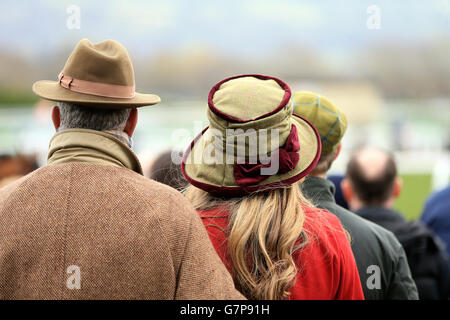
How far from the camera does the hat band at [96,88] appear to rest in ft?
4.90

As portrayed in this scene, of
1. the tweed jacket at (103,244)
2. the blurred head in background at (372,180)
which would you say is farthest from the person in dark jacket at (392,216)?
the tweed jacket at (103,244)

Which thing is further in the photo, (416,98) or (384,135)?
(416,98)

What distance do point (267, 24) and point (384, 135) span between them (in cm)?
2041

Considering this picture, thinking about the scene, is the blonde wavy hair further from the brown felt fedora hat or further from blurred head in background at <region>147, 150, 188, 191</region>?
blurred head in background at <region>147, 150, 188, 191</region>

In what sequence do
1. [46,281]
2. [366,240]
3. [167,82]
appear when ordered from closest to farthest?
[46,281]
[366,240]
[167,82]

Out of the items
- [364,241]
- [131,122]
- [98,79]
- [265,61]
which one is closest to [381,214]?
[364,241]

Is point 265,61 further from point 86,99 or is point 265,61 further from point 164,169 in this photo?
point 86,99

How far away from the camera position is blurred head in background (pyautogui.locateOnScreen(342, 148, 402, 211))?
2773 mm

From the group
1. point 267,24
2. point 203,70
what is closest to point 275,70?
point 203,70

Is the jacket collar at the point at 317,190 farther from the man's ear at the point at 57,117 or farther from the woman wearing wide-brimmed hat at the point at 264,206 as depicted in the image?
the man's ear at the point at 57,117

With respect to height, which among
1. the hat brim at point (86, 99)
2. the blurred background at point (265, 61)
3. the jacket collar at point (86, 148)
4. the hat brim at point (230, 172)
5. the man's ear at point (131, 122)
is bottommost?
the blurred background at point (265, 61)

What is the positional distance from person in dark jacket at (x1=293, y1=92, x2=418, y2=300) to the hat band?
0.74 m
